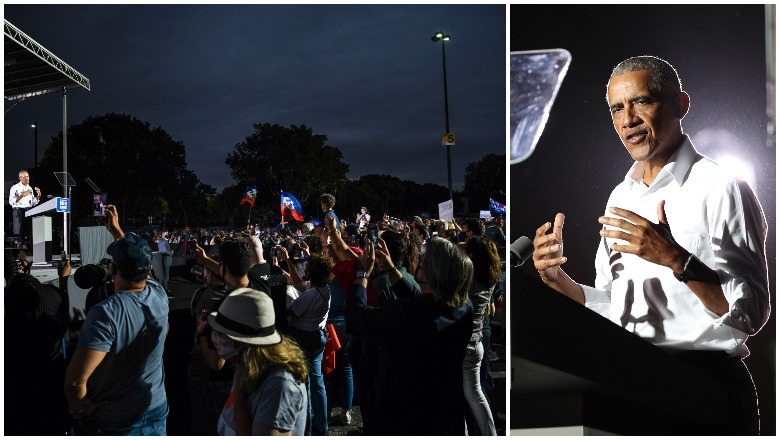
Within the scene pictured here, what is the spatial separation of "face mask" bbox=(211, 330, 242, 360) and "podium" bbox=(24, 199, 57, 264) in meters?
12.9

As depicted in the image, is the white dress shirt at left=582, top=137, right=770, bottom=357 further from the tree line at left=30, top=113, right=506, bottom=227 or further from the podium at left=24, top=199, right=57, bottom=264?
the tree line at left=30, top=113, right=506, bottom=227

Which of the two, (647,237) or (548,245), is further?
(548,245)

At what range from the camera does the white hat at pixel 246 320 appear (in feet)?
7.08

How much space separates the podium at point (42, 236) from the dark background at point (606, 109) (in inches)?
515

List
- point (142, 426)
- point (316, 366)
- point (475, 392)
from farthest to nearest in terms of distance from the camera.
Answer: point (316, 366) < point (475, 392) < point (142, 426)

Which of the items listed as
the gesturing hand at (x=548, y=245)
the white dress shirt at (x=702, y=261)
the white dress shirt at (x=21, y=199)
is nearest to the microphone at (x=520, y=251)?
the gesturing hand at (x=548, y=245)

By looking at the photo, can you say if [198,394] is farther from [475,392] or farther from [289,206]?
[289,206]

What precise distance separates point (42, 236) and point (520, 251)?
522 inches

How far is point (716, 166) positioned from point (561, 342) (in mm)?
1413

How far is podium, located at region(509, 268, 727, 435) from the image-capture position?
10.5 feet

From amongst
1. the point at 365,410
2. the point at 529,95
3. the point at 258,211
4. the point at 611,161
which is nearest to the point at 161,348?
the point at 365,410

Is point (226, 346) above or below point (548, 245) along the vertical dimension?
below

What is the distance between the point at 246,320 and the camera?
2.18 metres

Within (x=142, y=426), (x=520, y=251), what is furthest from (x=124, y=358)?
(x=520, y=251)
